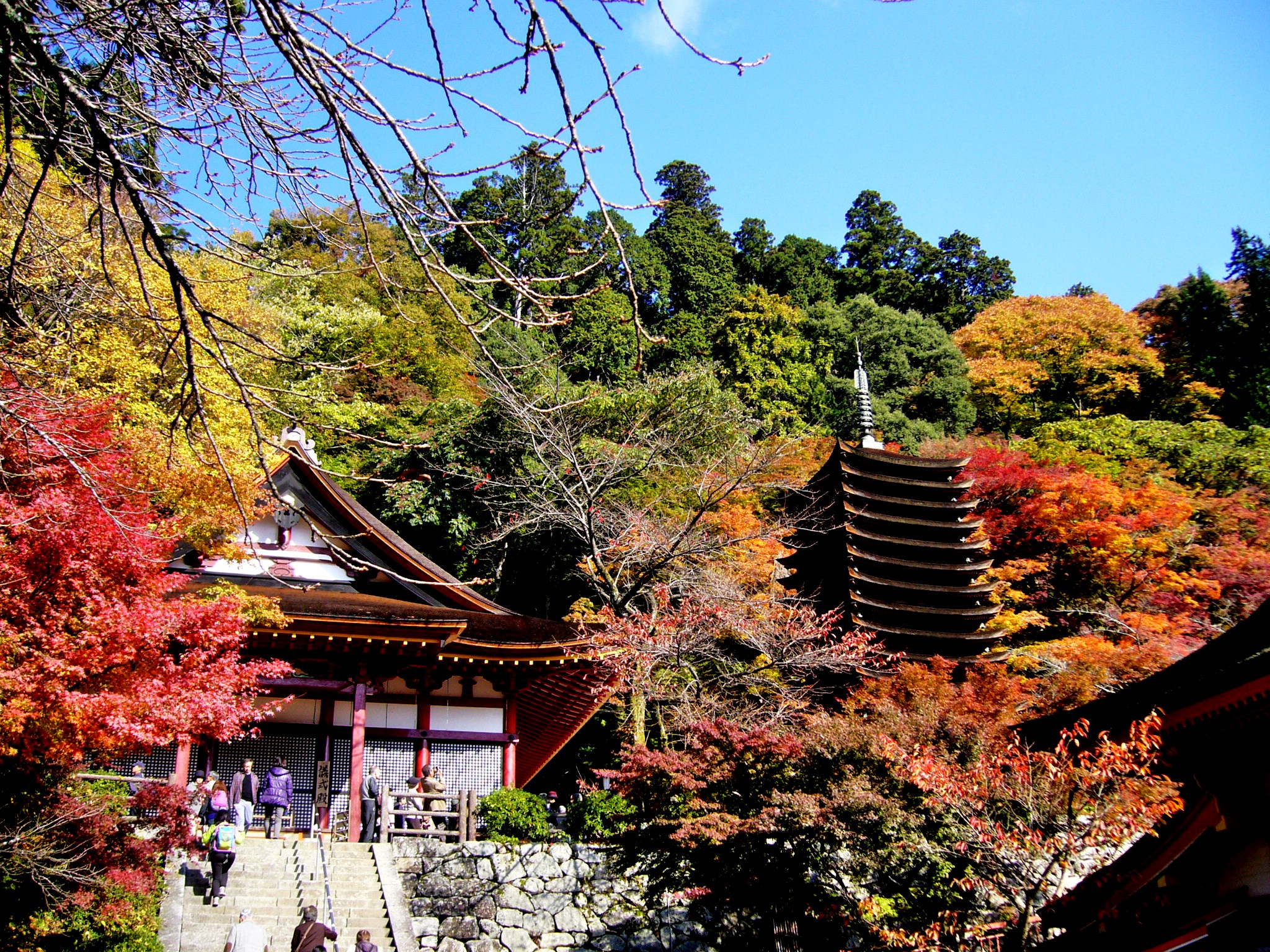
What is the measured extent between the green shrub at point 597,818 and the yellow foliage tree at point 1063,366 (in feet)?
83.2

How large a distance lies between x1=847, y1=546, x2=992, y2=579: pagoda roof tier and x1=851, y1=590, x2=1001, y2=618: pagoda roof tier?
0.63 m

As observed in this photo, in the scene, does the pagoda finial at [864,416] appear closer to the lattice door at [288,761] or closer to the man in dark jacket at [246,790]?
the lattice door at [288,761]

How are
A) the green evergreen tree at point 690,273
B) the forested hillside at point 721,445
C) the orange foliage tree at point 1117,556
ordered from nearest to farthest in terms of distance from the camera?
1. the forested hillside at point 721,445
2. the orange foliage tree at point 1117,556
3. the green evergreen tree at point 690,273

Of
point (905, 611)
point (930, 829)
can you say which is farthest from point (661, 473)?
point (930, 829)

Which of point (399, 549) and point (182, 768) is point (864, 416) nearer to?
point (399, 549)

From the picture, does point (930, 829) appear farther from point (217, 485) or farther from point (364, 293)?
point (364, 293)

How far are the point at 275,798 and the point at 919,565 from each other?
11019 millimetres

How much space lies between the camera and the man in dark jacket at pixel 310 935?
864 cm

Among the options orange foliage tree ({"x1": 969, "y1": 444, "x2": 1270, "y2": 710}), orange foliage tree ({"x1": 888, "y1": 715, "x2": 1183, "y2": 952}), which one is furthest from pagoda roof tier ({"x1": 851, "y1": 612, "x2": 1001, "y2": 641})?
orange foliage tree ({"x1": 888, "y1": 715, "x2": 1183, "y2": 952})

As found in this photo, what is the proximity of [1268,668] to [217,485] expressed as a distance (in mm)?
9275

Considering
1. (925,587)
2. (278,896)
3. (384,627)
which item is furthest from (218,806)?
(925,587)

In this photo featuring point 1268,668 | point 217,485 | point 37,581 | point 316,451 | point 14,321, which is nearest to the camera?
point 14,321

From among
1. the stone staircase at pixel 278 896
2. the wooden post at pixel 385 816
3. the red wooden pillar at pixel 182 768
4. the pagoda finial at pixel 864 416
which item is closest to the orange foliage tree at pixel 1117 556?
the pagoda finial at pixel 864 416

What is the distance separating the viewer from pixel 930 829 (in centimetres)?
898
